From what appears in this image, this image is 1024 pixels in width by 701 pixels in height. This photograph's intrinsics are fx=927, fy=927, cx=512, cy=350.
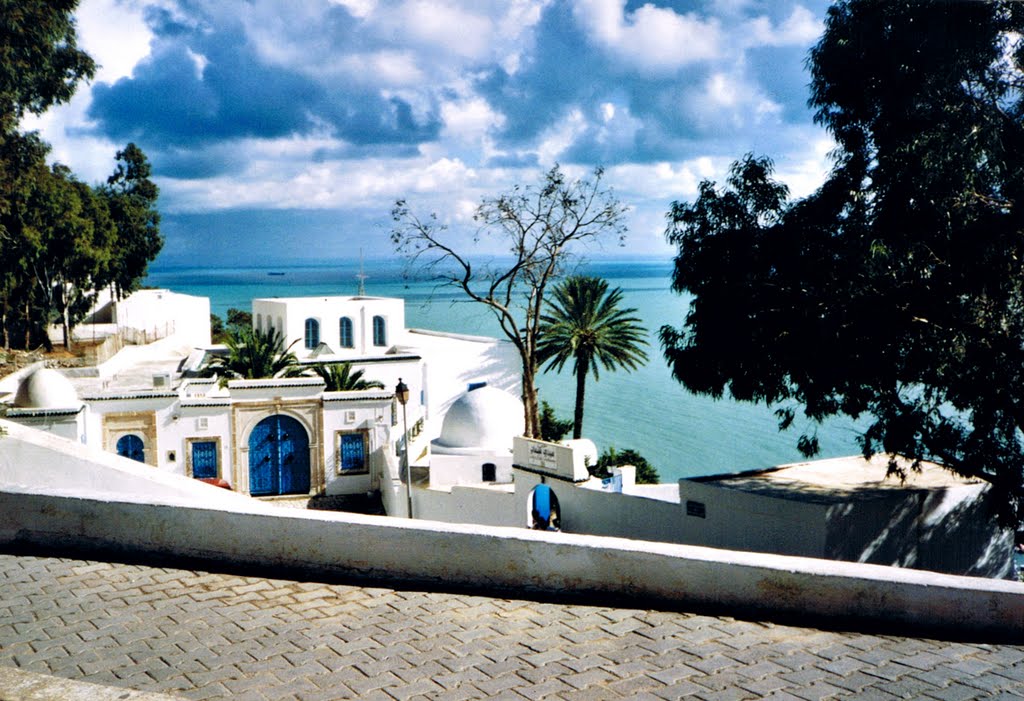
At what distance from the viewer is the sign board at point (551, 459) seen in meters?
17.3

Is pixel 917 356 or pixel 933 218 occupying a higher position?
pixel 933 218

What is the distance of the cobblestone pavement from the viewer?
13.1ft

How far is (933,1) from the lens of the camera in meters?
10.5

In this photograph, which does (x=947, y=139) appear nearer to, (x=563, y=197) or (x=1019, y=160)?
(x=1019, y=160)

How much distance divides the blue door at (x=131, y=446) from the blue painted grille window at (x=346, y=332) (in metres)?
19.9

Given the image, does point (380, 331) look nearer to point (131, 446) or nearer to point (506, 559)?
point (131, 446)

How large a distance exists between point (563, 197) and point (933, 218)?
1799 cm

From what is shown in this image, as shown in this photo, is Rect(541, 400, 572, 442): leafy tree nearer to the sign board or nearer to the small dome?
the sign board

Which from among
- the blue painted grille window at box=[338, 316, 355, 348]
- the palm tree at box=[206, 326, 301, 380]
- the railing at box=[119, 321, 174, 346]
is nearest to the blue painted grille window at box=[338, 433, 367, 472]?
the palm tree at box=[206, 326, 301, 380]

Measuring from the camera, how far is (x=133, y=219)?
41406mm

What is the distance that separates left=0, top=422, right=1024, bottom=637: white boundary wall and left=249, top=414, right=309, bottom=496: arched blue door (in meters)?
18.2

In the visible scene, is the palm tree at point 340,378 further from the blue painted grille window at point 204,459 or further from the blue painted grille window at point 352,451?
the blue painted grille window at point 204,459

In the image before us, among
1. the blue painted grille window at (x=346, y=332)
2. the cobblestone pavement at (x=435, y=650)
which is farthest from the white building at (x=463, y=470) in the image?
the blue painted grille window at (x=346, y=332)

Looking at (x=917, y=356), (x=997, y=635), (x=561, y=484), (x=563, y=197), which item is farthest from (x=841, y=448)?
(x=997, y=635)
